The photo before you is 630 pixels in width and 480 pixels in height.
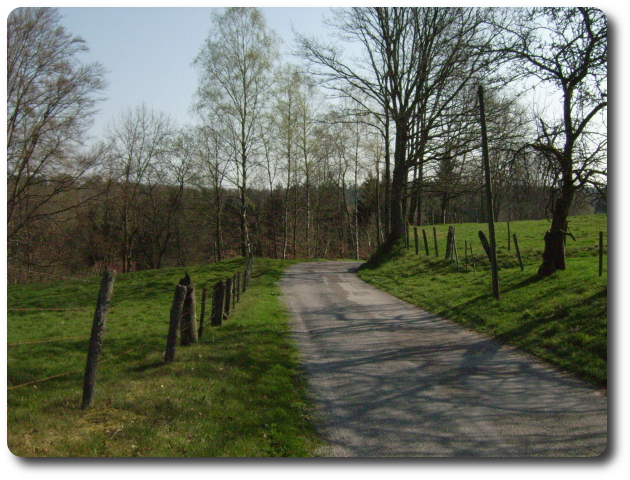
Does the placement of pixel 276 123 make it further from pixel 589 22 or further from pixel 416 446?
pixel 416 446

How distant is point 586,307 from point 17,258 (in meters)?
21.9

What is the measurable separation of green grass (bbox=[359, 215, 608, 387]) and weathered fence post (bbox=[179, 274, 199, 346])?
640 centimetres

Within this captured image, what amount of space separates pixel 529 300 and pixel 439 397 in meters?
6.86

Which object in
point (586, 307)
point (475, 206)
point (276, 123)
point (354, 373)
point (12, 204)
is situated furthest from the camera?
point (475, 206)

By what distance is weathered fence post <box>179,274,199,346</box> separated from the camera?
952 centimetres

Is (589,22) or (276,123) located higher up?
(276,123)

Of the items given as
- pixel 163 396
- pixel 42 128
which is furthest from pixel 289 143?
pixel 163 396

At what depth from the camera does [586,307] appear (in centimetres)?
1004

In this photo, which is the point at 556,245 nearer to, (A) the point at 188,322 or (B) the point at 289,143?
(A) the point at 188,322

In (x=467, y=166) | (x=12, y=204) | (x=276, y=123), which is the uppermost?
(x=276, y=123)

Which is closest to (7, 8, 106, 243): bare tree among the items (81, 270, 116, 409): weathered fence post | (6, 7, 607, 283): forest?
(6, 7, 607, 283): forest

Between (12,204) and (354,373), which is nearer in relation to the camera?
(354,373)

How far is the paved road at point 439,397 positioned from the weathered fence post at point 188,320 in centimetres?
229

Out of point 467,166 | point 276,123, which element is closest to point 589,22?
point 467,166
